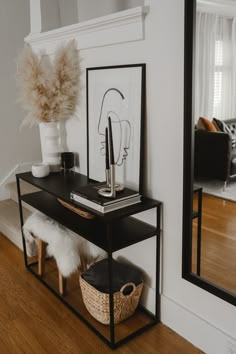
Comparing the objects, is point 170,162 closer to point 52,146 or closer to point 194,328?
point 194,328

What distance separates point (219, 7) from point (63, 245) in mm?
1512

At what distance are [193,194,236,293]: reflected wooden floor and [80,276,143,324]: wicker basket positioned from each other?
47 cm

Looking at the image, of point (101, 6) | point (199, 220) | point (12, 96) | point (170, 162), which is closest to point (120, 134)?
point (170, 162)

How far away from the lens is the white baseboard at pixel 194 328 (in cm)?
172

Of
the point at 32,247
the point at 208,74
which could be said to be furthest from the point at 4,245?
the point at 208,74

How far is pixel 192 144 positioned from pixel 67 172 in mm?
1141

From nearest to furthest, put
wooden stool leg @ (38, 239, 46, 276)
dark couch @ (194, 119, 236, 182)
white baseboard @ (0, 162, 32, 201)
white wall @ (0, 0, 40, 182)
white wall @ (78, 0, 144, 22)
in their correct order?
dark couch @ (194, 119, 236, 182) < wooden stool leg @ (38, 239, 46, 276) < white wall @ (78, 0, 144, 22) < white wall @ (0, 0, 40, 182) < white baseboard @ (0, 162, 32, 201)

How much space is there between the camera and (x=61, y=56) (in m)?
2.29

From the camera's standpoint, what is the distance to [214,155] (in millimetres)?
1661

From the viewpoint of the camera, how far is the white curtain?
146 cm

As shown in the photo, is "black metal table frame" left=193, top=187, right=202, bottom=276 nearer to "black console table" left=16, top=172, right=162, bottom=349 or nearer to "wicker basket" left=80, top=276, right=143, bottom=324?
"black console table" left=16, top=172, right=162, bottom=349

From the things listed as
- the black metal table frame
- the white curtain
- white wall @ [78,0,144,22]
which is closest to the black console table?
the black metal table frame

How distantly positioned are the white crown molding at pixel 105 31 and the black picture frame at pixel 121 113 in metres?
0.14

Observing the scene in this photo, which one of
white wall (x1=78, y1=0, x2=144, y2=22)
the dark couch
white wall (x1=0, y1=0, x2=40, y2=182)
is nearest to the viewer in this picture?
the dark couch
